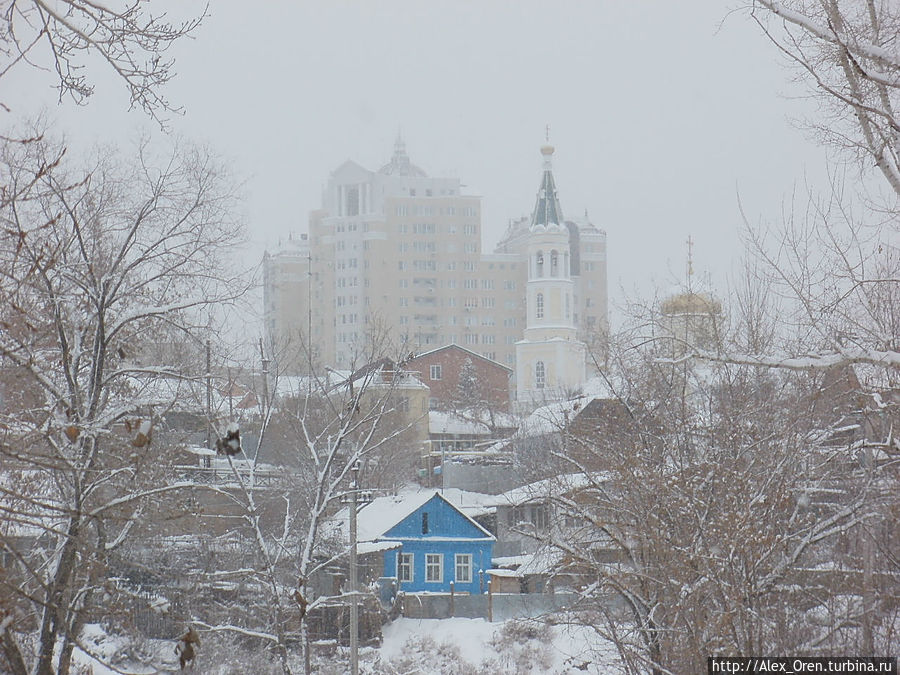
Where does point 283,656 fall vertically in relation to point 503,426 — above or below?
below

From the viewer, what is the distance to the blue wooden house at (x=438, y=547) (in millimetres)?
32156

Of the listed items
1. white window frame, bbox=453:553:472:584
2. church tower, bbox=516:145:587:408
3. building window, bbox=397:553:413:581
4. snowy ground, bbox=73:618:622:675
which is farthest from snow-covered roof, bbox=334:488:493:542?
church tower, bbox=516:145:587:408

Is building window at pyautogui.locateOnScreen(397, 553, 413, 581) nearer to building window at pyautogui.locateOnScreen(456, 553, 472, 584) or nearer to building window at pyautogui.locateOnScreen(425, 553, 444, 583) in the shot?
building window at pyautogui.locateOnScreen(425, 553, 444, 583)

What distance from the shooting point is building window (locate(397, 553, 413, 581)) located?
32156 mm

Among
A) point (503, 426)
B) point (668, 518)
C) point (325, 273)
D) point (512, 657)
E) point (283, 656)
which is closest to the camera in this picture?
point (668, 518)

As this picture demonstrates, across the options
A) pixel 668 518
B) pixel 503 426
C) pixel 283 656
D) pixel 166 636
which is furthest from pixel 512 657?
pixel 503 426

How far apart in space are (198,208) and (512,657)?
A: 50.3ft

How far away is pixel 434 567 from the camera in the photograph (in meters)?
32.3

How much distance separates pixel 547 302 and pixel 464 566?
50242 millimetres

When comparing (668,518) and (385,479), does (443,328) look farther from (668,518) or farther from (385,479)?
(668,518)

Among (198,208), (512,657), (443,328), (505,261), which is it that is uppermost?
(505,261)

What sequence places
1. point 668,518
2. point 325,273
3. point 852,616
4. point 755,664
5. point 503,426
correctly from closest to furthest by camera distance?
point 755,664 < point 852,616 < point 668,518 < point 503,426 < point 325,273

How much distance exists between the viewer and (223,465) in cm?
2952

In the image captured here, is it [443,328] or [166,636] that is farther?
[443,328]
